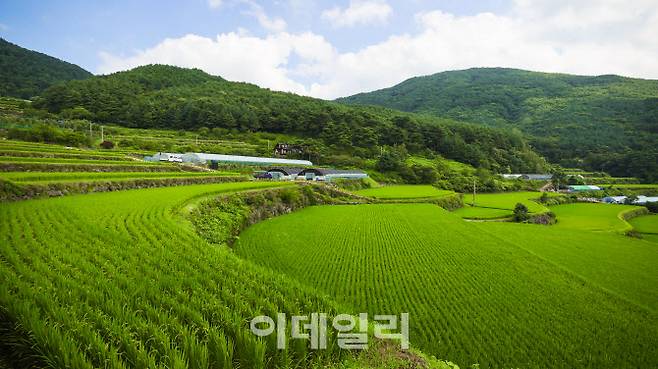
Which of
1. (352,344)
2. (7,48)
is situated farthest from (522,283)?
(7,48)

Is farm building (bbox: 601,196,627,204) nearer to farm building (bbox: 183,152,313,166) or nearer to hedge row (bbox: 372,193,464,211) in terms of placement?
hedge row (bbox: 372,193,464,211)

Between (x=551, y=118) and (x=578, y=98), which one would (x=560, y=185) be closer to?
(x=551, y=118)

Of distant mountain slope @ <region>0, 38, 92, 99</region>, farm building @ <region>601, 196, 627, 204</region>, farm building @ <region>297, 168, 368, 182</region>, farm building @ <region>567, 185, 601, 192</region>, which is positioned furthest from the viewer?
distant mountain slope @ <region>0, 38, 92, 99</region>

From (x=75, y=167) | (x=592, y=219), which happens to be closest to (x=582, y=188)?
(x=592, y=219)

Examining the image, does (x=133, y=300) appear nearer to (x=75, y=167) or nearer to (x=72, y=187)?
(x=72, y=187)

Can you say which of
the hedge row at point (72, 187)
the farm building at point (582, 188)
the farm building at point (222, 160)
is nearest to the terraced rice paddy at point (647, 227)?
the farm building at point (582, 188)

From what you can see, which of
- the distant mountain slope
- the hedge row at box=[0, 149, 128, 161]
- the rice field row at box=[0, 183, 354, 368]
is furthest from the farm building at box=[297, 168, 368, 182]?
the distant mountain slope

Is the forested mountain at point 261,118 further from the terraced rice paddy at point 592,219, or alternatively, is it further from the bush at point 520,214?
the terraced rice paddy at point 592,219
